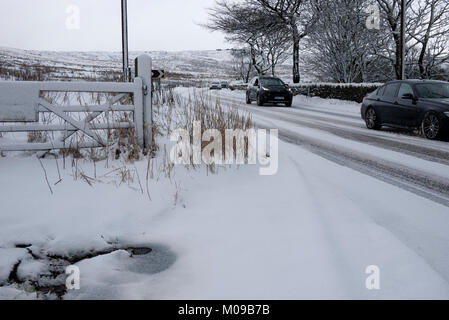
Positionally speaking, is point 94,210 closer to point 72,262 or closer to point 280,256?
point 72,262

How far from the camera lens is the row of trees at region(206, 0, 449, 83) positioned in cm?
2181

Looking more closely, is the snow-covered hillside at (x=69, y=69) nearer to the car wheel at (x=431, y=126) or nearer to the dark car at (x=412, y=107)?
the dark car at (x=412, y=107)

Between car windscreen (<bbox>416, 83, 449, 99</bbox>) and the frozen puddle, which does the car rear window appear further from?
the frozen puddle

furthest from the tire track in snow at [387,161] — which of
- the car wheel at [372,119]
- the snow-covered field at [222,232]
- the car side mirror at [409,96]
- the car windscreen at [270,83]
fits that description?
the car windscreen at [270,83]

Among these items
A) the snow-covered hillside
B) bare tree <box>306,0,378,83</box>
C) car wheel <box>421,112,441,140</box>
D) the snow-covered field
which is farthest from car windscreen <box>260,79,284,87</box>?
the snow-covered field

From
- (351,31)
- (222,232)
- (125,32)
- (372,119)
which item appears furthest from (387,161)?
(351,31)

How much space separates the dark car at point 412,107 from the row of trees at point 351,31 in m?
10.3

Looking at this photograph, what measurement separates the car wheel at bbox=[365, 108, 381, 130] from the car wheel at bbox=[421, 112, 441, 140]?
1613mm

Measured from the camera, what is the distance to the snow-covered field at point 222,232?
102 inches

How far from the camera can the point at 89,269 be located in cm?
284

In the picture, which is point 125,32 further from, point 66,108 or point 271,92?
point 66,108

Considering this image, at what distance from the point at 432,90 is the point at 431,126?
125cm
